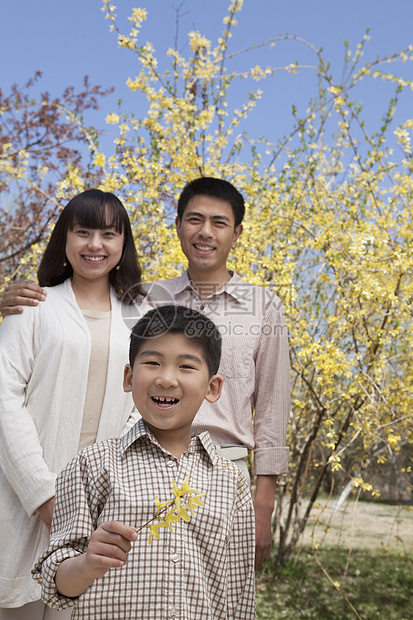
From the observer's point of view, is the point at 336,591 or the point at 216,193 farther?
the point at 336,591

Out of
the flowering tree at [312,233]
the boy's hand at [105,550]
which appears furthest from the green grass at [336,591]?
the boy's hand at [105,550]

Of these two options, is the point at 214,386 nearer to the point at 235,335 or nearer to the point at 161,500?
the point at 161,500

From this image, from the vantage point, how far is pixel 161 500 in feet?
4.49

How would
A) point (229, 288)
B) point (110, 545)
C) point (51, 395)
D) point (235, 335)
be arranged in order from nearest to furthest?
1. point (110, 545)
2. point (51, 395)
3. point (235, 335)
4. point (229, 288)

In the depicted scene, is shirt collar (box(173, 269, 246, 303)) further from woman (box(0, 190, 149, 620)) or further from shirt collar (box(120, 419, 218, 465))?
shirt collar (box(120, 419, 218, 465))

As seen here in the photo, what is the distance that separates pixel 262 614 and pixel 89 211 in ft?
10.6

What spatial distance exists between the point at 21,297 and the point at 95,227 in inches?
12.6

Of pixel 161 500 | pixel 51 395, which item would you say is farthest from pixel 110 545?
pixel 51 395

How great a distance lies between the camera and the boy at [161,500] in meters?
1.32

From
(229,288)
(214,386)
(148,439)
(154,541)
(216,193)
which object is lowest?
(154,541)

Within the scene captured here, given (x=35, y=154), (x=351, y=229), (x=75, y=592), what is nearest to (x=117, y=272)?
(x=75, y=592)

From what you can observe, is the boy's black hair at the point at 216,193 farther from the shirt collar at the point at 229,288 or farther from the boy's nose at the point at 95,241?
the boy's nose at the point at 95,241

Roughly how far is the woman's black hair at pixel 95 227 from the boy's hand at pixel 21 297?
153 mm

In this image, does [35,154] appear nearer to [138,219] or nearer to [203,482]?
[138,219]
